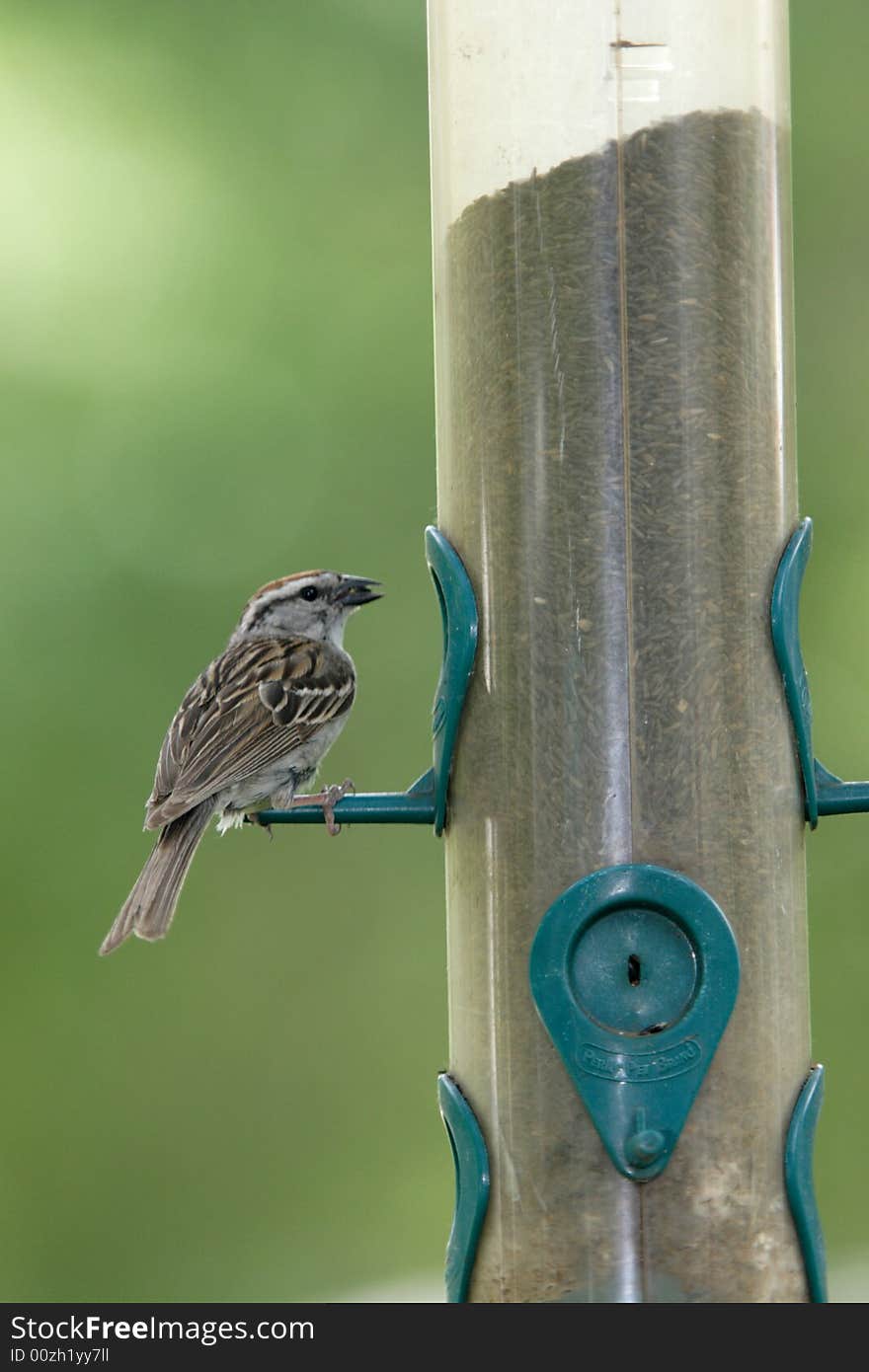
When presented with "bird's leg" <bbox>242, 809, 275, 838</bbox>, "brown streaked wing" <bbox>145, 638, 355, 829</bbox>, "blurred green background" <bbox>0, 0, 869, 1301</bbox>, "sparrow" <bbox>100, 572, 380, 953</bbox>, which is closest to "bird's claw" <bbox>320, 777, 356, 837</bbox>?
"bird's leg" <bbox>242, 809, 275, 838</bbox>

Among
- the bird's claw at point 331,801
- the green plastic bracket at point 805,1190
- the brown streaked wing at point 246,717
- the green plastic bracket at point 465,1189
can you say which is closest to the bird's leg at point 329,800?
the bird's claw at point 331,801

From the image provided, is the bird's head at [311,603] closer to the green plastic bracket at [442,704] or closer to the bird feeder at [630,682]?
the green plastic bracket at [442,704]

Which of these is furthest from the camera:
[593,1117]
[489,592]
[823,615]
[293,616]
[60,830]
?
[60,830]

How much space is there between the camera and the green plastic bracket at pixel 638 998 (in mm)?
4145

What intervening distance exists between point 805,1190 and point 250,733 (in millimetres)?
1931

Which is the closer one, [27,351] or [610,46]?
[610,46]

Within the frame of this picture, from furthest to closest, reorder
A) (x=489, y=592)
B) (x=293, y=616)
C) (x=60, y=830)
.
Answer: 1. (x=60, y=830)
2. (x=293, y=616)
3. (x=489, y=592)

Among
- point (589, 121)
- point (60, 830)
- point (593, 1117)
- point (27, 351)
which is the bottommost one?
point (593, 1117)

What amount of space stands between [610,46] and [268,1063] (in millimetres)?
4287

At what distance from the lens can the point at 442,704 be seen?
4535 mm

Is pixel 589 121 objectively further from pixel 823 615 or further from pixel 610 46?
pixel 823 615

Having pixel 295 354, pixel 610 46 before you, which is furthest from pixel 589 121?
pixel 295 354

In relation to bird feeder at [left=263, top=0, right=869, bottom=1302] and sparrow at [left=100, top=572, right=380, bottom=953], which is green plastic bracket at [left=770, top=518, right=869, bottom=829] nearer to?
bird feeder at [left=263, top=0, right=869, bottom=1302]

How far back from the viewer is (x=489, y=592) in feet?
14.6
